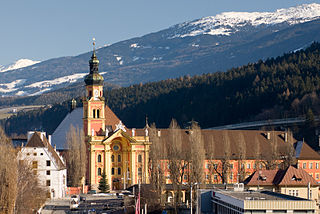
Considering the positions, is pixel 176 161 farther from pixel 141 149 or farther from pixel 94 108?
pixel 94 108

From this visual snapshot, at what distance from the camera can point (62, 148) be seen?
150m

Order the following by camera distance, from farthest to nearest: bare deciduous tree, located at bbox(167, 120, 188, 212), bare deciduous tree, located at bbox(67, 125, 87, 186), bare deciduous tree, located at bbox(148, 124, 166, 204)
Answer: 1. bare deciduous tree, located at bbox(67, 125, 87, 186)
2. bare deciduous tree, located at bbox(167, 120, 188, 212)
3. bare deciduous tree, located at bbox(148, 124, 166, 204)

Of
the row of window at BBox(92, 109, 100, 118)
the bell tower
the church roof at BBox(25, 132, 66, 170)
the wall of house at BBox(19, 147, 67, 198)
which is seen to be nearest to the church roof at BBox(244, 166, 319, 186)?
the wall of house at BBox(19, 147, 67, 198)

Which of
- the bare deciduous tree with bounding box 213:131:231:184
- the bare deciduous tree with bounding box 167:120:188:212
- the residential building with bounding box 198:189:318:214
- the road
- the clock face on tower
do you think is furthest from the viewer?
the clock face on tower

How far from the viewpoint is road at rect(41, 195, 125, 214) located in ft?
340

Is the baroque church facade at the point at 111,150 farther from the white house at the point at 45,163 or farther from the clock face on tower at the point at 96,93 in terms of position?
the white house at the point at 45,163

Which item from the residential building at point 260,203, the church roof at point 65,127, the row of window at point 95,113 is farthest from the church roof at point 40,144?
the residential building at point 260,203

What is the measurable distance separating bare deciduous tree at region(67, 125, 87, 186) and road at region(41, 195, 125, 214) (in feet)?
44.2

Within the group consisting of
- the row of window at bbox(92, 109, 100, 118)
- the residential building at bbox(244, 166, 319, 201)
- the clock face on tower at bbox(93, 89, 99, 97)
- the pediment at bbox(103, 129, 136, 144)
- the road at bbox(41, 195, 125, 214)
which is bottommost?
the road at bbox(41, 195, 125, 214)

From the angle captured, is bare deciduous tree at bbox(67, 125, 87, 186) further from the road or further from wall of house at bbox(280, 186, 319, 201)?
wall of house at bbox(280, 186, 319, 201)

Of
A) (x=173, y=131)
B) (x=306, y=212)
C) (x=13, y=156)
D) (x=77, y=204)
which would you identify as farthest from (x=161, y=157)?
(x=306, y=212)

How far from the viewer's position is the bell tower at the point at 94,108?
148 m

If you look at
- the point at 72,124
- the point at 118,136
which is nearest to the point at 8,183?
the point at 118,136

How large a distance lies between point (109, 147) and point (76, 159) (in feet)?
28.8
